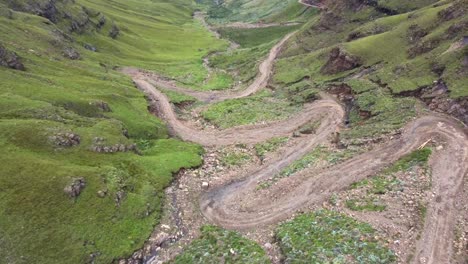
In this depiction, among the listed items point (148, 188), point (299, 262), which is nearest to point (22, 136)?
point (148, 188)

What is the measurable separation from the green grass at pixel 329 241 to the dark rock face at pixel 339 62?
57.4 m

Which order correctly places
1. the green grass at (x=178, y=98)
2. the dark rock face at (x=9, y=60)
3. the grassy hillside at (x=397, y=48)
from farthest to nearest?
1. the green grass at (x=178, y=98)
2. the dark rock face at (x=9, y=60)
3. the grassy hillside at (x=397, y=48)

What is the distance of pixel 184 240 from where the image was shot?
158 ft

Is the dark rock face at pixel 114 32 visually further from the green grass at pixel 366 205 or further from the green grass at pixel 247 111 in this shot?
the green grass at pixel 366 205

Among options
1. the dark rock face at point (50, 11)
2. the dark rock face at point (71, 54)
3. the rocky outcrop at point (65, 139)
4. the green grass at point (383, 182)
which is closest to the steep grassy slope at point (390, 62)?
the green grass at point (383, 182)

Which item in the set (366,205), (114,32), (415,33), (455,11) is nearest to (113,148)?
(366,205)

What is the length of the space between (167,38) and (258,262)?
166653 mm

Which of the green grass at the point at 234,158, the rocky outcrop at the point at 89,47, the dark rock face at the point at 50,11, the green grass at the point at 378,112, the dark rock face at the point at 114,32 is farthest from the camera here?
the dark rock face at the point at 114,32

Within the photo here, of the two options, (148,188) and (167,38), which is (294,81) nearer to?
(148,188)

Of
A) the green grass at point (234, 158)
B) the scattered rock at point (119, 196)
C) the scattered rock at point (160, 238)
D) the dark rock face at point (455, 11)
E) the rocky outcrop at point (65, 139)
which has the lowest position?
the scattered rock at point (160, 238)

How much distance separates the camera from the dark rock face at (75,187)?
1922 inches

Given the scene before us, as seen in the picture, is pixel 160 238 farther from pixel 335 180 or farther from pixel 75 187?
pixel 335 180

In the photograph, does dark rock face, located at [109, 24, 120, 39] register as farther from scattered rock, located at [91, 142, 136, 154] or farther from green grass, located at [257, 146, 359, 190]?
green grass, located at [257, 146, 359, 190]

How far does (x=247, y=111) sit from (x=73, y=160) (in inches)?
1728
